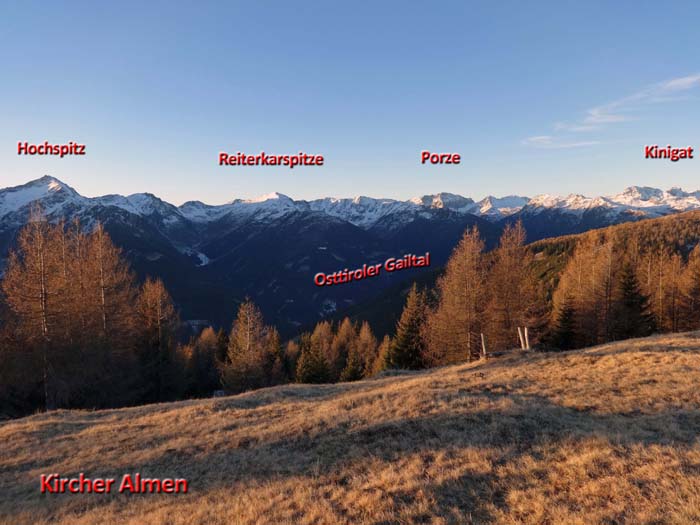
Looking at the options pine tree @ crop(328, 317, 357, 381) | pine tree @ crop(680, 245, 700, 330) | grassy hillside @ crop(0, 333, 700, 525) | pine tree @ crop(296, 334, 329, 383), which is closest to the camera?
grassy hillside @ crop(0, 333, 700, 525)

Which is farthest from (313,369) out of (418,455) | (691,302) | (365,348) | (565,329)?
(691,302)

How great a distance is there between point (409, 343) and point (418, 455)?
38701mm

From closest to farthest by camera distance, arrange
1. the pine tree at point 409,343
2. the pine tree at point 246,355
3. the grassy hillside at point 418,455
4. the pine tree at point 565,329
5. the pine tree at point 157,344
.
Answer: the grassy hillside at point 418,455 → the pine tree at point 157,344 → the pine tree at point 246,355 → the pine tree at point 565,329 → the pine tree at point 409,343

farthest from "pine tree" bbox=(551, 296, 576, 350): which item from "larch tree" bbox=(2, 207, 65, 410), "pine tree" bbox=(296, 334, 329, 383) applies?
"larch tree" bbox=(2, 207, 65, 410)

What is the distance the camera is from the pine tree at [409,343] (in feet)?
160

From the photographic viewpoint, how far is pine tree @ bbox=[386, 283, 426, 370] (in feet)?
160

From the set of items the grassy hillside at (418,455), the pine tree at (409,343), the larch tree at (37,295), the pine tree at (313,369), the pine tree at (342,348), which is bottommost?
the pine tree at (342,348)

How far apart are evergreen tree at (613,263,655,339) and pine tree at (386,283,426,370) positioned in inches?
975

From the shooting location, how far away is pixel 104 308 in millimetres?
35750

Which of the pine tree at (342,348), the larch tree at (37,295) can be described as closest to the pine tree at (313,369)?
the pine tree at (342,348)

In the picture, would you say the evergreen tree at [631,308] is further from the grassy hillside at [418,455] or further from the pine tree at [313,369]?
the pine tree at [313,369]

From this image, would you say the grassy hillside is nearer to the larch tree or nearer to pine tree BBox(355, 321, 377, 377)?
the larch tree

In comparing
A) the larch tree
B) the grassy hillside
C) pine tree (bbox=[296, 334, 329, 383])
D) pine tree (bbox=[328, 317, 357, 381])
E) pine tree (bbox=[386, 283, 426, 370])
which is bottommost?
pine tree (bbox=[328, 317, 357, 381])

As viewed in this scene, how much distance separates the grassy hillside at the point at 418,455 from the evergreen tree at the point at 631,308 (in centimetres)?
3095
